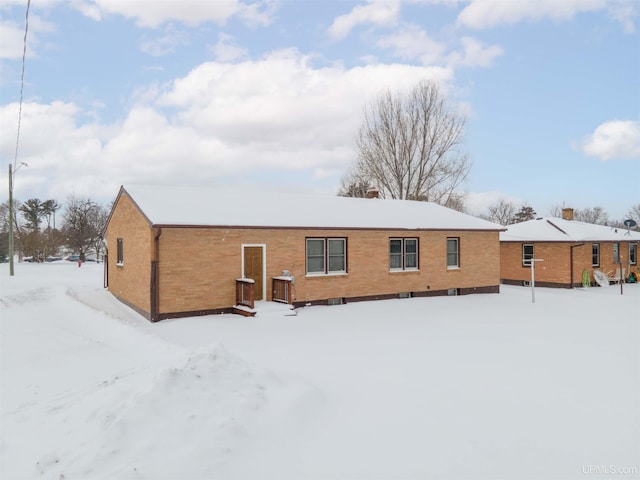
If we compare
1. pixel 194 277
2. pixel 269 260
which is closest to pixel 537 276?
pixel 269 260

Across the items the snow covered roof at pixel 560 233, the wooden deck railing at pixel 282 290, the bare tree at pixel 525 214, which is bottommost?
the wooden deck railing at pixel 282 290

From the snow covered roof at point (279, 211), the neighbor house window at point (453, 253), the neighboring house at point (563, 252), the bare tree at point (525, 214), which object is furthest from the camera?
the bare tree at point (525, 214)

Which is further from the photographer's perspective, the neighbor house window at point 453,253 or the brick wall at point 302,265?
the neighbor house window at point 453,253

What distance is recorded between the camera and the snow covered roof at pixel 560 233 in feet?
73.0

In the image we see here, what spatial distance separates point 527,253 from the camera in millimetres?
23359

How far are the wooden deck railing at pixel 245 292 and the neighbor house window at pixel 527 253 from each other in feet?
55.3

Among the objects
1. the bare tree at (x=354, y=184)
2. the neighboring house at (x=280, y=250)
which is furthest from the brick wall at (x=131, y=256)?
the bare tree at (x=354, y=184)

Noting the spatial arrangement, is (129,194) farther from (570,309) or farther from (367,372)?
(570,309)

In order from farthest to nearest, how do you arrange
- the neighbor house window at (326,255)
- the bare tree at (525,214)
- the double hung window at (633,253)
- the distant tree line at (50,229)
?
the bare tree at (525,214)
the distant tree line at (50,229)
the double hung window at (633,253)
the neighbor house window at (326,255)

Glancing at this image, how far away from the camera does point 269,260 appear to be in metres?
14.4

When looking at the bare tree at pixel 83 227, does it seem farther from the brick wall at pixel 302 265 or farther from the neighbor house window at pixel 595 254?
the neighbor house window at pixel 595 254

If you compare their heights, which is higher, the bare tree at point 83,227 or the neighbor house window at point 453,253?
the bare tree at point 83,227

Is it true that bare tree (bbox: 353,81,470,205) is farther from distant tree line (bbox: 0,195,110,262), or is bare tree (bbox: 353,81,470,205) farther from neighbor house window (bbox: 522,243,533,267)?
distant tree line (bbox: 0,195,110,262)

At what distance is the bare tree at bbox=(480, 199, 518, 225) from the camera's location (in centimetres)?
6097
